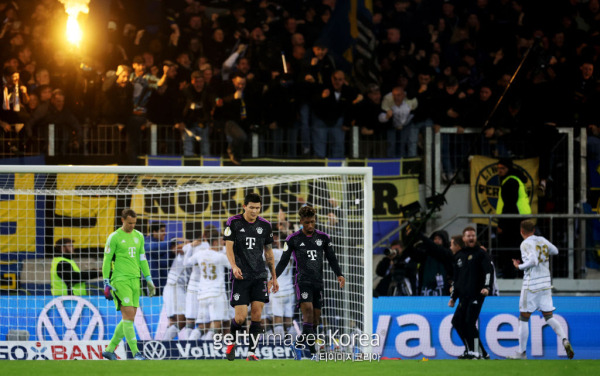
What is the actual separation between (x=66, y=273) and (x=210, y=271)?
202cm

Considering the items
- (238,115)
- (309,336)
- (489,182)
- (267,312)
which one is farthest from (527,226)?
(238,115)

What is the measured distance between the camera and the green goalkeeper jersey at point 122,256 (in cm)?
1079

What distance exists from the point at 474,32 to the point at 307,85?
3.26 m

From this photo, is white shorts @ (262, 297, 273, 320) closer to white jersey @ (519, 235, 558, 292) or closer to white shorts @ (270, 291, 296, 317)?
white shorts @ (270, 291, 296, 317)

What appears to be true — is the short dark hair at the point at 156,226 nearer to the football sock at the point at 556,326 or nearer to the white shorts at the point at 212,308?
the white shorts at the point at 212,308

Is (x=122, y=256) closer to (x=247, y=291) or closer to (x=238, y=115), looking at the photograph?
(x=247, y=291)

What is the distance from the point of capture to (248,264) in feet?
30.7

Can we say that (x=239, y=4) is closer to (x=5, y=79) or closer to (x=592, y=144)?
(x=5, y=79)

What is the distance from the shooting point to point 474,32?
15016 mm

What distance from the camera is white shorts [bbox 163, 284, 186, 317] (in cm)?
1217

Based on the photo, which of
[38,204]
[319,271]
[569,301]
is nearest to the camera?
[319,271]

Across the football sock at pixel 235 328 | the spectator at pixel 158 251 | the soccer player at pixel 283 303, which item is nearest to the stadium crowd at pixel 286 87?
the spectator at pixel 158 251

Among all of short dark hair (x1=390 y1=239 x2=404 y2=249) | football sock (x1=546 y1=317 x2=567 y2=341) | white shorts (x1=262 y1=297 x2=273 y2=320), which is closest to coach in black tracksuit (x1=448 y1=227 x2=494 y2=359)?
football sock (x1=546 y1=317 x2=567 y2=341)

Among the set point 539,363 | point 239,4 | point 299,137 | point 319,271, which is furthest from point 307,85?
point 539,363
